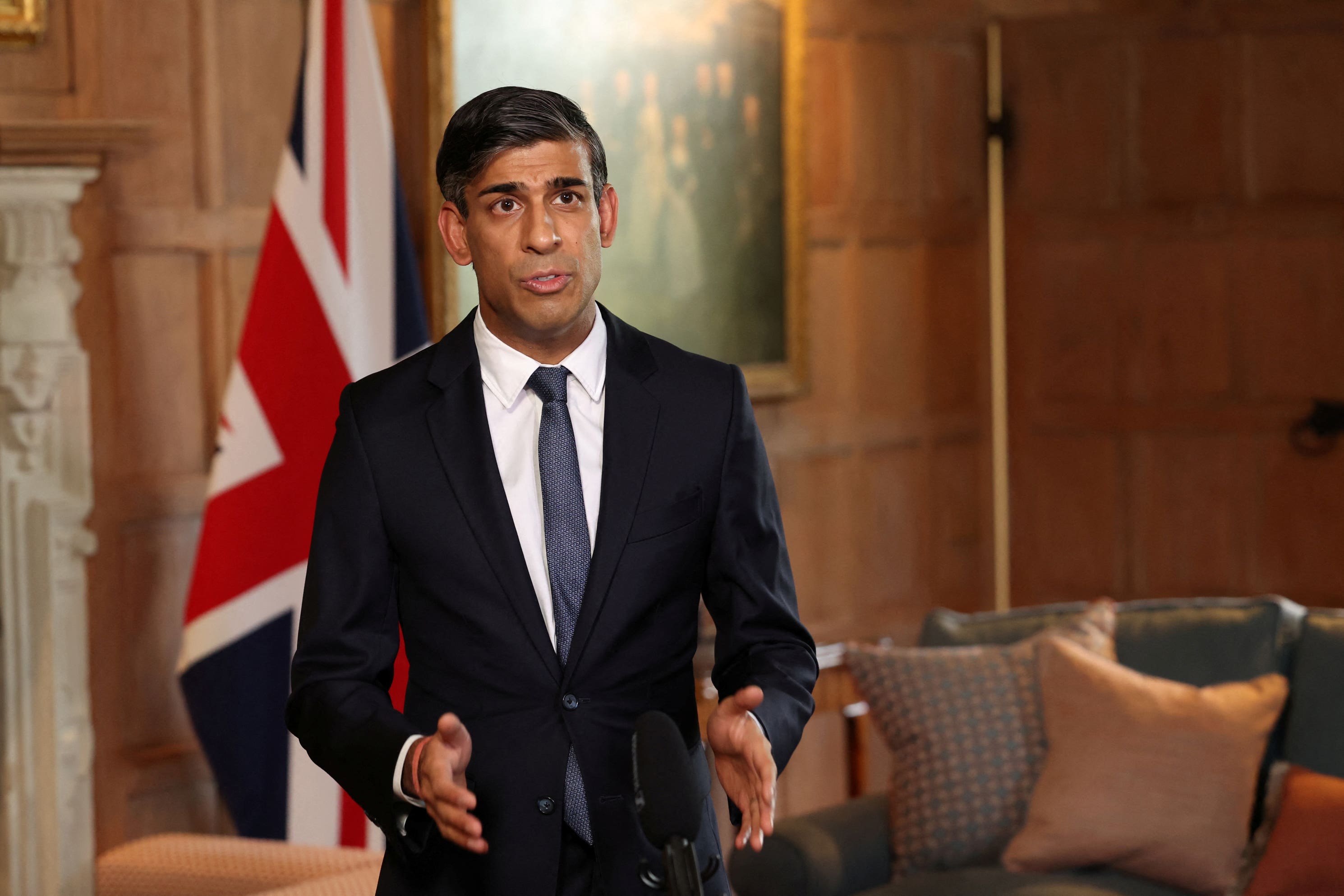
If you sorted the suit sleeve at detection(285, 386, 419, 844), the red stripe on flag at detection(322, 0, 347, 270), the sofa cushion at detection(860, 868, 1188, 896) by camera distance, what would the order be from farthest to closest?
the red stripe on flag at detection(322, 0, 347, 270) < the sofa cushion at detection(860, 868, 1188, 896) < the suit sleeve at detection(285, 386, 419, 844)

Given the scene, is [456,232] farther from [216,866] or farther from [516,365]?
[216,866]

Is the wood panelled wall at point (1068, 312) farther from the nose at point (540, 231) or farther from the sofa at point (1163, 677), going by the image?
the nose at point (540, 231)

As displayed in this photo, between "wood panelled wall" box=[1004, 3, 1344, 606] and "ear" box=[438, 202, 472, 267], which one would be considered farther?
"wood panelled wall" box=[1004, 3, 1344, 606]

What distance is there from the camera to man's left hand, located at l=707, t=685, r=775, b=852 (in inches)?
48.1

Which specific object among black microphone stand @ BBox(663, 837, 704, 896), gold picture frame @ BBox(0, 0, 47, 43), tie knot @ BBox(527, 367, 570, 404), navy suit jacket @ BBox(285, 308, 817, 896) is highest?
gold picture frame @ BBox(0, 0, 47, 43)

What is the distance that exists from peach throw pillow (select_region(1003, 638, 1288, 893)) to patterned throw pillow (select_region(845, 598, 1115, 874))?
0.06 meters

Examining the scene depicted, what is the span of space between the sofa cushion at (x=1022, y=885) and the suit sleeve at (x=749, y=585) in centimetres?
150

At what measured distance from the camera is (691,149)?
13.7 feet

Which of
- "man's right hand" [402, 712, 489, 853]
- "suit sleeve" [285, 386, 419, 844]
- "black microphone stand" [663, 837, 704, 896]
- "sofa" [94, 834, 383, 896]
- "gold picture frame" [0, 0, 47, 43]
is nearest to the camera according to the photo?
"black microphone stand" [663, 837, 704, 896]

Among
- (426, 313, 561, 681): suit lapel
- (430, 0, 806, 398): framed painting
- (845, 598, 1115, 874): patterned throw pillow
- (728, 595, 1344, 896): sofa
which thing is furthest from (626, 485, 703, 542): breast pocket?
(430, 0, 806, 398): framed painting

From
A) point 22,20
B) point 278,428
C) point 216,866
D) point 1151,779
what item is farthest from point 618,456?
point 22,20

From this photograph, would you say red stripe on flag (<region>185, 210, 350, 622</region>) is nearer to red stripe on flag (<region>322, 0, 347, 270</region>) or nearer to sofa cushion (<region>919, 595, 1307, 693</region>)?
red stripe on flag (<region>322, 0, 347, 270</region>)

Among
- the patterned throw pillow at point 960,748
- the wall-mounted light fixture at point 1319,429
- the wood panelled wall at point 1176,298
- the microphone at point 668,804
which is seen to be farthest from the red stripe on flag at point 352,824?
the wall-mounted light fixture at point 1319,429

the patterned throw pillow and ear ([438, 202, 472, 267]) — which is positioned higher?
ear ([438, 202, 472, 267])
